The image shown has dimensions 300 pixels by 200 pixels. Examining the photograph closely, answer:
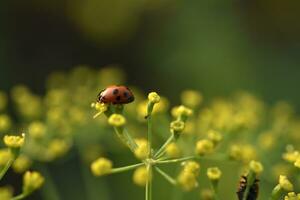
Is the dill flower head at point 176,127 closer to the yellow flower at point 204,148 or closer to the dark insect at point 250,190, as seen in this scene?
the yellow flower at point 204,148

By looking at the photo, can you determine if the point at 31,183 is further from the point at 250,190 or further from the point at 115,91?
the point at 250,190

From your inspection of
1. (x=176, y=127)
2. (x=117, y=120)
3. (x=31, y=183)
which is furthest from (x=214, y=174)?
(x=31, y=183)

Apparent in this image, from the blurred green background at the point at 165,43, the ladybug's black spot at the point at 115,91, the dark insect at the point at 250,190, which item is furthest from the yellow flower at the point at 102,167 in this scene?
the blurred green background at the point at 165,43

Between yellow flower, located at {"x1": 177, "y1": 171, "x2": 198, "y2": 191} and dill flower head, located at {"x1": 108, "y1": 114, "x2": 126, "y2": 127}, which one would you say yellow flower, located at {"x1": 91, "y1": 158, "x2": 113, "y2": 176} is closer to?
dill flower head, located at {"x1": 108, "y1": 114, "x2": 126, "y2": 127}

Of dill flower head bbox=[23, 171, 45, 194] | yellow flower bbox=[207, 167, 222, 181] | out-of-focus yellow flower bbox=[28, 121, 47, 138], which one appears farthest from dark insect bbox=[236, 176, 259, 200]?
out-of-focus yellow flower bbox=[28, 121, 47, 138]

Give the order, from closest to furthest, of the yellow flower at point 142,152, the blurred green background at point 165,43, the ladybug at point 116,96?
the yellow flower at point 142,152
the ladybug at point 116,96
the blurred green background at point 165,43

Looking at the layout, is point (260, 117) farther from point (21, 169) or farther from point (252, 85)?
point (21, 169)

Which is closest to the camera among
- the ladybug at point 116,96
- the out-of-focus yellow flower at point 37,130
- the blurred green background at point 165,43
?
the ladybug at point 116,96
